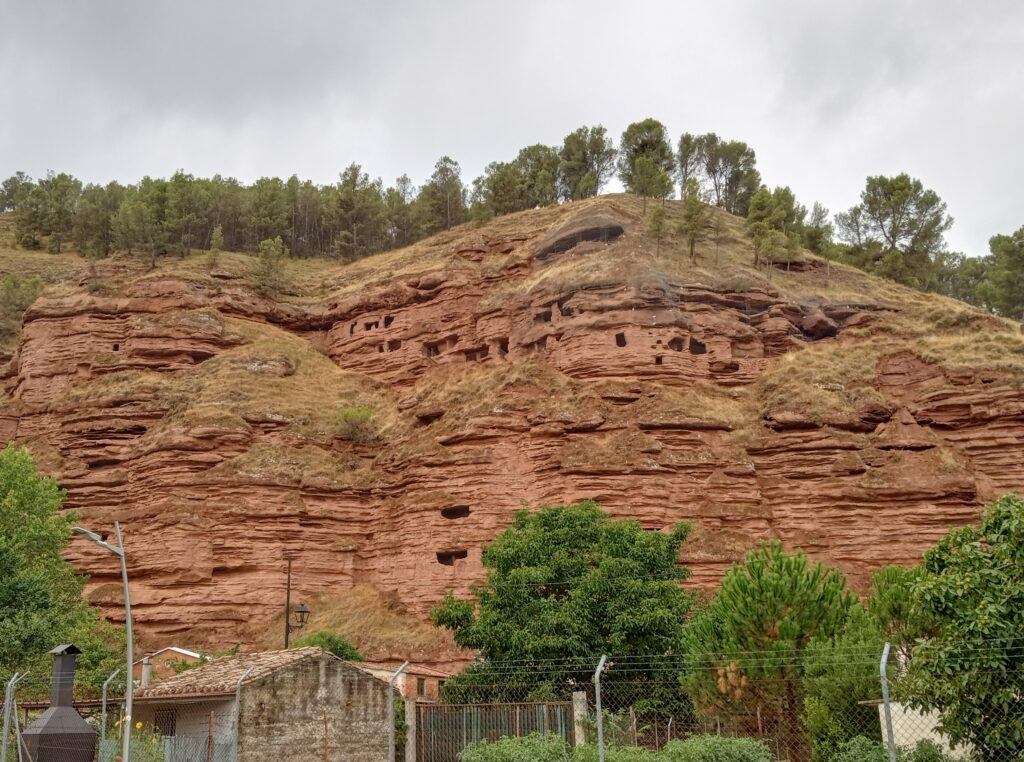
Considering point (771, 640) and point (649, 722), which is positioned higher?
point (771, 640)

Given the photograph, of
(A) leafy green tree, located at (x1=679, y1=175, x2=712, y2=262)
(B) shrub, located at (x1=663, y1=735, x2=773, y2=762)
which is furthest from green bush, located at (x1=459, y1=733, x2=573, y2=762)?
(A) leafy green tree, located at (x1=679, y1=175, x2=712, y2=262)

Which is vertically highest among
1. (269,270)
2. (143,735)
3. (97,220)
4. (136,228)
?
(97,220)

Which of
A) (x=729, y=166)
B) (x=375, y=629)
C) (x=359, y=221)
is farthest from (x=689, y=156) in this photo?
(x=375, y=629)

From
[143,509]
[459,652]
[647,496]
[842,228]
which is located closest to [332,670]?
[459,652]

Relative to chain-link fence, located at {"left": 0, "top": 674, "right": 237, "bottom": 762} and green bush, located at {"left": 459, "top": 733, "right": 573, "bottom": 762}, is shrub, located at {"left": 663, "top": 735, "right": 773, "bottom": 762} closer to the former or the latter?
green bush, located at {"left": 459, "top": 733, "right": 573, "bottom": 762}

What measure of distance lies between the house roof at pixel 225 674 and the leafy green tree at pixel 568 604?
6.92m

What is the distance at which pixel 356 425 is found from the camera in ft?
180

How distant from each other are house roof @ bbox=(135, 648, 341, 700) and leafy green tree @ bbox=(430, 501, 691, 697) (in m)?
6.92

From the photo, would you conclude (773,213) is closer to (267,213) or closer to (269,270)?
(269,270)

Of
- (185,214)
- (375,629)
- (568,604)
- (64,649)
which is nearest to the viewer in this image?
(64,649)

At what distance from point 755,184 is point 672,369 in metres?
34.9

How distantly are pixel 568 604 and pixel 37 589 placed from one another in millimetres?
15676

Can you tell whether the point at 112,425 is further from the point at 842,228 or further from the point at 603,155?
the point at 842,228

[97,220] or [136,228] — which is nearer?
[136,228]
